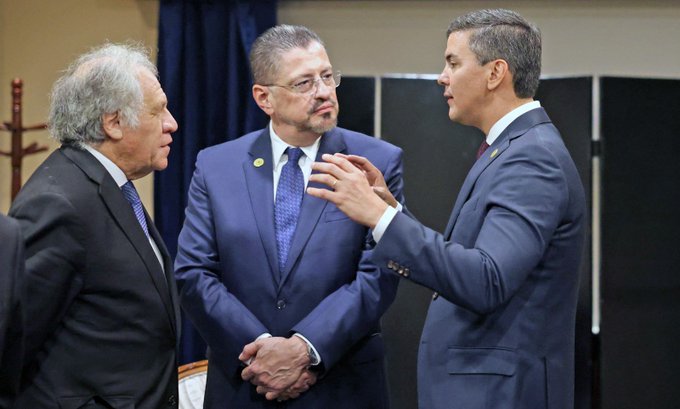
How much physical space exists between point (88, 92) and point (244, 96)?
→ 2.61 meters

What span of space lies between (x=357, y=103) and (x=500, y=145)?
235 cm

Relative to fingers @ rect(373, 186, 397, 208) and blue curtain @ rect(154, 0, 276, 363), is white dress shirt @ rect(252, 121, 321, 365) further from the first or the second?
blue curtain @ rect(154, 0, 276, 363)

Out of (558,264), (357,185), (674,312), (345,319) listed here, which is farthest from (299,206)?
(674,312)

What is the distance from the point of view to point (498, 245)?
2148 millimetres

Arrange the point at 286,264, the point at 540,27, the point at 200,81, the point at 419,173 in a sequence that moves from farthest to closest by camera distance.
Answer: the point at 200,81, the point at 540,27, the point at 419,173, the point at 286,264

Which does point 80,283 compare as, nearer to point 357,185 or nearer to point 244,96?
point 357,185

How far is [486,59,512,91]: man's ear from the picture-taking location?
244 cm

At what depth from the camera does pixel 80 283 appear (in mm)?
2137

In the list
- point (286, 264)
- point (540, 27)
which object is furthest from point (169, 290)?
point (540, 27)

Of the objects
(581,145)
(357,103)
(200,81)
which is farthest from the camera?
(200,81)

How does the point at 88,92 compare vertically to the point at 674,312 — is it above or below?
above

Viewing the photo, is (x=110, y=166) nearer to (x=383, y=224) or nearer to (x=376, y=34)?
(x=383, y=224)

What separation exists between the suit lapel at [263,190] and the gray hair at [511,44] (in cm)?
75

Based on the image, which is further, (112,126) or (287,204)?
(287,204)
